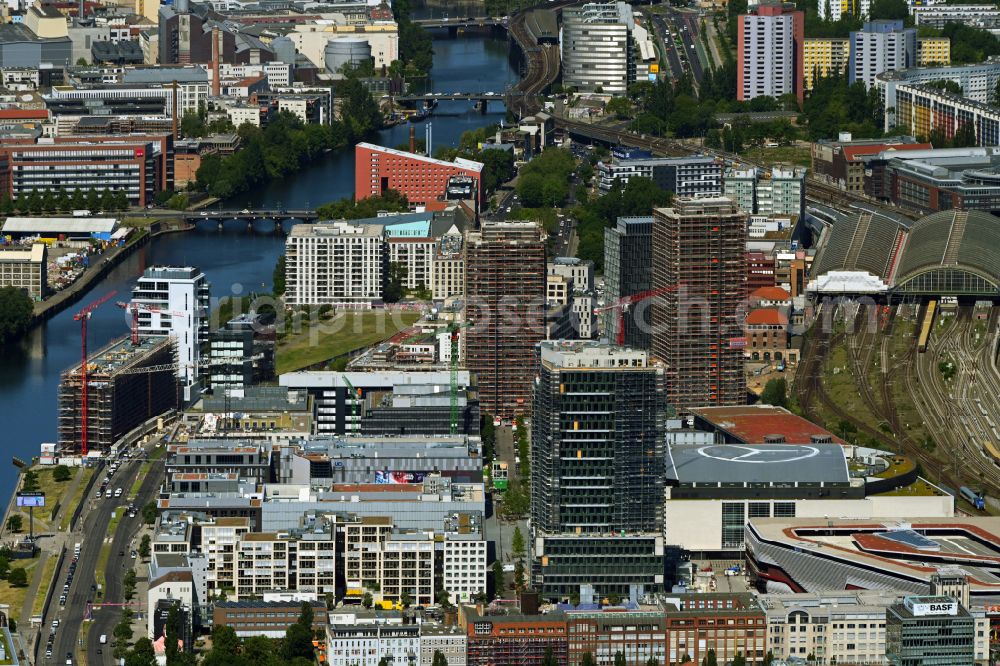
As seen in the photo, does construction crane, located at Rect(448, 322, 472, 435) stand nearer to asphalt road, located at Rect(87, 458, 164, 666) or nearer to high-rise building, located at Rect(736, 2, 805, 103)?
asphalt road, located at Rect(87, 458, 164, 666)

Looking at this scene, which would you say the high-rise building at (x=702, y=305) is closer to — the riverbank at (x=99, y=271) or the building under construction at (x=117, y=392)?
the building under construction at (x=117, y=392)

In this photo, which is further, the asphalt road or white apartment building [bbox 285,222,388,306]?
white apartment building [bbox 285,222,388,306]

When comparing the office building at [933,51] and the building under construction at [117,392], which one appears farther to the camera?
the office building at [933,51]

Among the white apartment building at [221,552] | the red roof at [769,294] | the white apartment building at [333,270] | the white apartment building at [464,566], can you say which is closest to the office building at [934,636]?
the white apartment building at [464,566]

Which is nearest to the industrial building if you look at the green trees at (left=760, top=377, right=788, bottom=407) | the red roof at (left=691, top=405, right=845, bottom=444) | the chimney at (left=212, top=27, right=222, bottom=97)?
the red roof at (left=691, top=405, right=845, bottom=444)

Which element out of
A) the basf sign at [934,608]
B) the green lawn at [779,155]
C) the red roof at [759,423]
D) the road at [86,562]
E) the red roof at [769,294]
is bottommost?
the road at [86,562]

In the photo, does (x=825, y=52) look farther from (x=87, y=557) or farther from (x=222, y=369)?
(x=87, y=557)

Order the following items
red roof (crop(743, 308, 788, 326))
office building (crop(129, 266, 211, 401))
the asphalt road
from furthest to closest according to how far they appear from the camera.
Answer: red roof (crop(743, 308, 788, 326)), office building (crop(129, 266, 211, 401)), the asphalt road

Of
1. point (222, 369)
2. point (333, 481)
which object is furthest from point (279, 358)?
point (333, 481)
